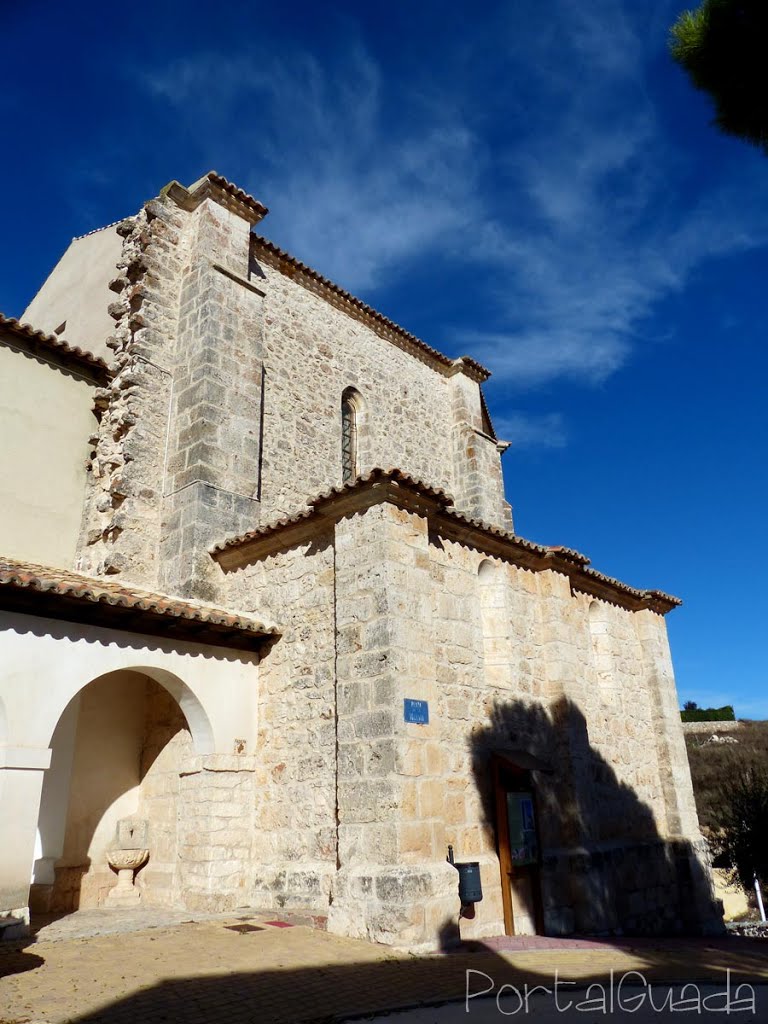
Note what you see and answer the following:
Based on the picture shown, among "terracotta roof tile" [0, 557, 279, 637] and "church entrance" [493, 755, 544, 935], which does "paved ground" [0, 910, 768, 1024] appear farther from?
"terracotta roof tile" [0, 557, 279, 637]

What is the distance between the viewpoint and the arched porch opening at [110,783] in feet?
29.8

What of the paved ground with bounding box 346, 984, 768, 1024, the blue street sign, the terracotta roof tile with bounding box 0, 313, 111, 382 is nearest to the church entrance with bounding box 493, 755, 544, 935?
the blue street sign

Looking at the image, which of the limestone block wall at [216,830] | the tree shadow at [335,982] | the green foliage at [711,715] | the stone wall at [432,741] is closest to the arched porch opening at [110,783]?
the limestone block wall at [216,830]

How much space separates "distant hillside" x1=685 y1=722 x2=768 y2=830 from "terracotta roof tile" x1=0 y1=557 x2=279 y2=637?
21.4 meters

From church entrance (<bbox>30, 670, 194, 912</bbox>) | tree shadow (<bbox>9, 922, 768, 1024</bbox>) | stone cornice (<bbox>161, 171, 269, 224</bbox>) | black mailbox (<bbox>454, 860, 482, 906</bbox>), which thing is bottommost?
tree shadow (<bbox>9, 922, 768, 1024</bbox>)

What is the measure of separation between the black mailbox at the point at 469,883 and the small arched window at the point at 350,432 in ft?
26.2

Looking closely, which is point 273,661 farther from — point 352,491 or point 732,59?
point 732,59

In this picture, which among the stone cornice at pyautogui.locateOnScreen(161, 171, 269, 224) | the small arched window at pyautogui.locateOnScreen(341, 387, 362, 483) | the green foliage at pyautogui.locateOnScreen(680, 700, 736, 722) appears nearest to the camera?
the stone cornice at pyautogui.locateOnScreen(161, 171, 269, 224)

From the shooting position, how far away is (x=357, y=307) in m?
15.9

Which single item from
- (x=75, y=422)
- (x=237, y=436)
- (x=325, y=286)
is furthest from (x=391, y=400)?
(x=75, y=422)

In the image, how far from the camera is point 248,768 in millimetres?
9344

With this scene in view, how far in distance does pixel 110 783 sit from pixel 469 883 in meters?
4.89

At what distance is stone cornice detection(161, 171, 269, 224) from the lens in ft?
43.0

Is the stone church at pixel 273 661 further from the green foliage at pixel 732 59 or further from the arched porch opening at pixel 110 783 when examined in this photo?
the green foliage at pixel 732 59
